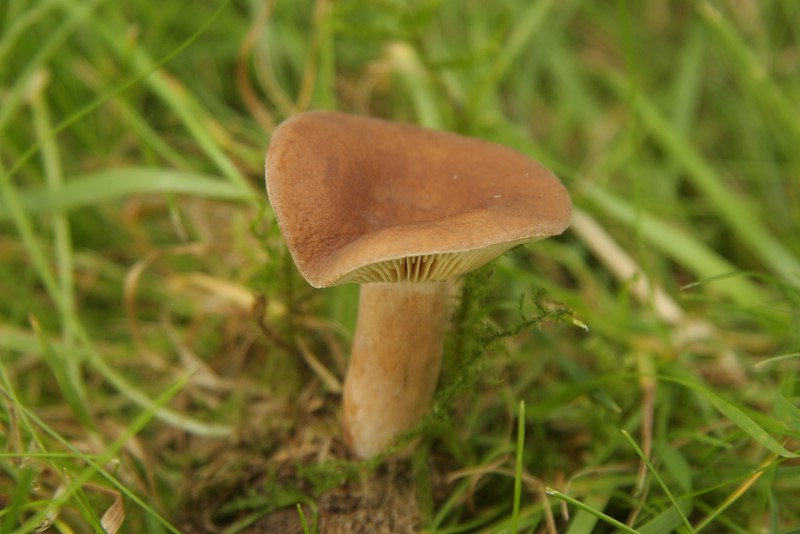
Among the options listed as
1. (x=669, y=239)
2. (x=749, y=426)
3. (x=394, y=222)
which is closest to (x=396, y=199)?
(x=394, y=222)

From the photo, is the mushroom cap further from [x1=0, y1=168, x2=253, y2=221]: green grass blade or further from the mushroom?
[x1=0, y1=168, x2=253, y2=221]: green grass blade

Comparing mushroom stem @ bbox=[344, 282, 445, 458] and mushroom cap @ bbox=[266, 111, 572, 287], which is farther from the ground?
mushroom cap @ bbox=[266, 111, 572, 287]

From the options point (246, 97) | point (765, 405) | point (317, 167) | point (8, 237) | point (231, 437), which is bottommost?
point (765, 405)

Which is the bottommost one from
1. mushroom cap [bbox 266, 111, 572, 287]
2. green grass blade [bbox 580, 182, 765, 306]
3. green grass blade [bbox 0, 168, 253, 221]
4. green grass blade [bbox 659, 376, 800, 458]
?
green grass blade [bbox 580, 182, 765, 306]

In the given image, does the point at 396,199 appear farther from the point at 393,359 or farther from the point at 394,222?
the point at 393,359

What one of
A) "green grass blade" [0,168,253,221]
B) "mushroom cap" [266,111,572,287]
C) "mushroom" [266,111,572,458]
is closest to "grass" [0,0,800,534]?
"green grass blade" [0,168,253,221]

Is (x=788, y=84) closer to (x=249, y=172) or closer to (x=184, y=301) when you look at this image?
(x=249, y=172)

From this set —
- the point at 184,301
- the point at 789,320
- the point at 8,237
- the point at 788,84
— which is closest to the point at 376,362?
the point at 184,301
